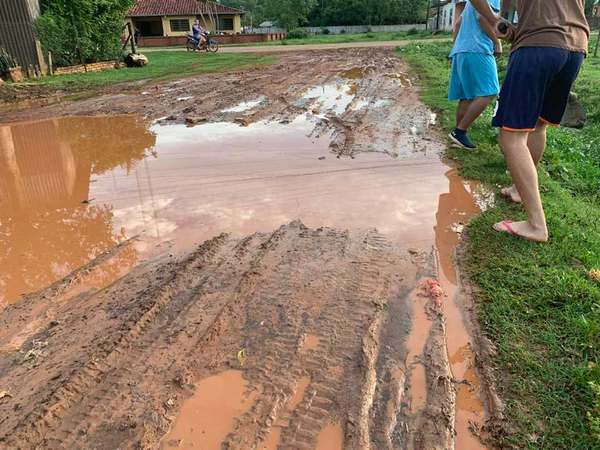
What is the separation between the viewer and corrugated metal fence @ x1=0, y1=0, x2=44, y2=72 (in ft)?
43.0

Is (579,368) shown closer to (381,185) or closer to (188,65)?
(381,185)

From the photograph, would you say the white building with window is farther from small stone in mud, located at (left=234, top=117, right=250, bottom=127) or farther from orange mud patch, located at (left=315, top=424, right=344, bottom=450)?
orange mud patch, located at (left=315, top=424, right=344, bottom=450)

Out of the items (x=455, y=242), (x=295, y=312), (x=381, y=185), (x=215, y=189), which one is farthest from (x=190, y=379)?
(x=381, y=185)

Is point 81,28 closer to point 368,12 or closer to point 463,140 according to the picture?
point 463,140

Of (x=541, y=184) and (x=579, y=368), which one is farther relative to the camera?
(x=541, y=184)

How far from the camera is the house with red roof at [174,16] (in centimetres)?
3962

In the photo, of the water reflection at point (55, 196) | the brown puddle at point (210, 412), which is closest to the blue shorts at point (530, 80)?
the brown puddle at point (210, 412)

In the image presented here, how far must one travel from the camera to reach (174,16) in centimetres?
3994

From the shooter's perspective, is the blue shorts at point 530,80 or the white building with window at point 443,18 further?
the white building with window at point 443,18

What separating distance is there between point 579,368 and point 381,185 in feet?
8.83

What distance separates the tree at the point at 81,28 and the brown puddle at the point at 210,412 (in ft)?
48.9

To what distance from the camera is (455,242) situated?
3.41m

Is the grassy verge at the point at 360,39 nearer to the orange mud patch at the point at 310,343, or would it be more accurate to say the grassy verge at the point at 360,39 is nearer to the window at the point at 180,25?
the window at the point at 180,25

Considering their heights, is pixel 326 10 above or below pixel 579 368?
above
